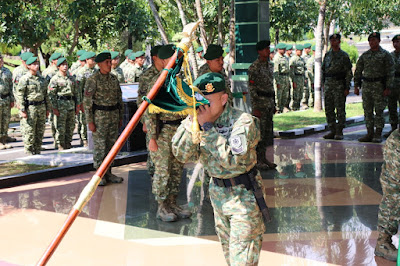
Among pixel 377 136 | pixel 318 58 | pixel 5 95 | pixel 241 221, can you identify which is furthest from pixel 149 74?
pixel 318 58

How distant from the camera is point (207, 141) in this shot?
4.51m

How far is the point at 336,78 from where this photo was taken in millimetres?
12828

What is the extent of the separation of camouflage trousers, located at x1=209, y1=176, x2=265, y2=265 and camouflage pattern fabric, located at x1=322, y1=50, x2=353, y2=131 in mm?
8570

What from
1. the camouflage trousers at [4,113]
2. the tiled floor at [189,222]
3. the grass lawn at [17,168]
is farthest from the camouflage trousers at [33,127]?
the tiled floor at [189,222]

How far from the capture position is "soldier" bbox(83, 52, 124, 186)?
30.5 feet

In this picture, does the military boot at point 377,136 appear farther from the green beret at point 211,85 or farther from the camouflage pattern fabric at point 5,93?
the green beret at point 211,85

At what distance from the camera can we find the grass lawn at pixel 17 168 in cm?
1059

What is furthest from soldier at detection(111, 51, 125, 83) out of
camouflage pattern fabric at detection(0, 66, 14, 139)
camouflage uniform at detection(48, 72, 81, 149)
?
camouflage pattern fabric at detection(0, 66, 14, 139)

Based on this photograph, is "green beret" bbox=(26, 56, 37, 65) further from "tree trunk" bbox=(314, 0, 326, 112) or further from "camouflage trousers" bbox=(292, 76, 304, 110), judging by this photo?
"camouflage trousers" bbox=(292, 76, 304, 110)

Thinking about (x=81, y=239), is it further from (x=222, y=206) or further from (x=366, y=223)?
(x=366, y=223)

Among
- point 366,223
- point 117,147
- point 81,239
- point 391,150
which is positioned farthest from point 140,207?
point 117,147

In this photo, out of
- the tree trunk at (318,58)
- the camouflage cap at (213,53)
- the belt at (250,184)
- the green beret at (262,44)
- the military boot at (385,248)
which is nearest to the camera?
the belt at (250,184)

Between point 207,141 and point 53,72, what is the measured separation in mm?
10428

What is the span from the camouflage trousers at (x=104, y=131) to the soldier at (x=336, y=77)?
531 centimetres
